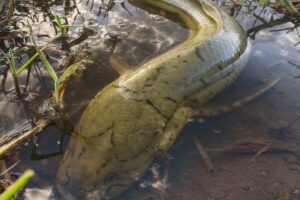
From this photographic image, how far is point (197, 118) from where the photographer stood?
3.21 metres

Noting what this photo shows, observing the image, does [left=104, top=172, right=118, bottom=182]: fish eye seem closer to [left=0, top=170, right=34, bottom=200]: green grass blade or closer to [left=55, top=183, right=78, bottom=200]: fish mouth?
[left=55, top=183, right=78, bottom=200]: fish mouth

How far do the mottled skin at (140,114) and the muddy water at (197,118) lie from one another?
11 cm

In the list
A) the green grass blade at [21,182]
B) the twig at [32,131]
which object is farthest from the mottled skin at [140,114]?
the green grass blade at [21,182]

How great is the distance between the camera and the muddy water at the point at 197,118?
2613mm

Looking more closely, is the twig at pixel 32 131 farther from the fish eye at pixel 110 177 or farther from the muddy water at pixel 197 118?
the fish eye at pixel 110 177

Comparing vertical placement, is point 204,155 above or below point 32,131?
below

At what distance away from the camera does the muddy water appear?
261cm

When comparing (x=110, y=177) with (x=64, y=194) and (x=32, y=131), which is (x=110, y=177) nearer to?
(x=64, y=194)

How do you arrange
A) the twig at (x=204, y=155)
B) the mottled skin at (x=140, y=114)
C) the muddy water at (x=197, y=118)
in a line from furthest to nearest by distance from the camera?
the twig at (x=204, y=155)
the muddy water at (x=197, y=118)
the mottled skin at (x=140, y=114)

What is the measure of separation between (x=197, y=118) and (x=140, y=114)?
0.70m

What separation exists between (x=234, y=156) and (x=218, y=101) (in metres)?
0.65

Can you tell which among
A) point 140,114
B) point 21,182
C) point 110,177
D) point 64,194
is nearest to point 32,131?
point 64,194

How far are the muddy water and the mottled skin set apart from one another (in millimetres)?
111

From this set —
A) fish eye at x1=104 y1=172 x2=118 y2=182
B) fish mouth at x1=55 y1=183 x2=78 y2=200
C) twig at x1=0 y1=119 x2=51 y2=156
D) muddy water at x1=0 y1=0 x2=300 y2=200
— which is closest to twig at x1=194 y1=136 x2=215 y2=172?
muddy water at x1=0 y1=0 x2=300 y2=200
